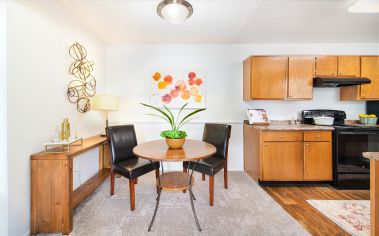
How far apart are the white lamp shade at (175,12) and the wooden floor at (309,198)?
2.44 metres

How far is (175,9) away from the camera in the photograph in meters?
1.58

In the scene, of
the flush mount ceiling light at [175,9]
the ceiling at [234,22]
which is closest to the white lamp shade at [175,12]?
the flush mount ceiling light at [175,9]

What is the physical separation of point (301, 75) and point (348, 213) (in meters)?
2.07

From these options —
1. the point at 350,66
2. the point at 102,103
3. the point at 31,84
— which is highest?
the point at 350,66

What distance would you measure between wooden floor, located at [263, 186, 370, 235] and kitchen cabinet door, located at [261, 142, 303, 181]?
0.18 m

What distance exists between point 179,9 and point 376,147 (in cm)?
336

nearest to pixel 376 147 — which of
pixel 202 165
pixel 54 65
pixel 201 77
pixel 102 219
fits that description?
pixel 202 165

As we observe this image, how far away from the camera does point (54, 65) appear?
196 centimetres

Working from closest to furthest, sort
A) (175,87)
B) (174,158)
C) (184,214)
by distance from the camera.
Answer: (174,158), (184,214), (175,87)

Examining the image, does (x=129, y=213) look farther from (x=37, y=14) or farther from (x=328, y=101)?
(x=328, y=101)

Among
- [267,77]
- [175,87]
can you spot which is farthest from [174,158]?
[267,77]

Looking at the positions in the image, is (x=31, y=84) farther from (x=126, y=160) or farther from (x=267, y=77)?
(x=267, y=77)

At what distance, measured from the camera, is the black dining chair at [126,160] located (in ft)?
6.49

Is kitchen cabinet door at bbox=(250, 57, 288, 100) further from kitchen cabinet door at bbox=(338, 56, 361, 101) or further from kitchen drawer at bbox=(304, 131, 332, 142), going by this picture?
kitchen cabinet door at bbox=(338, 56, 361, 101)
